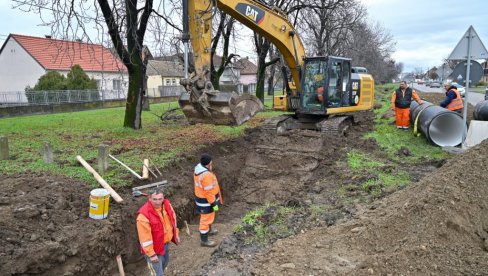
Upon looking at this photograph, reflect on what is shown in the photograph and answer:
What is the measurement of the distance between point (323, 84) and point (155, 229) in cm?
795

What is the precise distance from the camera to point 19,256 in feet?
14.8

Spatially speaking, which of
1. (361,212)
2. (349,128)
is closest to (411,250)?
(361,212)

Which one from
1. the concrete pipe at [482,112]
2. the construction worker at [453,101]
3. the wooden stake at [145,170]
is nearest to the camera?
the wooden stake at [145,170]

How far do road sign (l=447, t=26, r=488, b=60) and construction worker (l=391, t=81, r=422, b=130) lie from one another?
123 inches

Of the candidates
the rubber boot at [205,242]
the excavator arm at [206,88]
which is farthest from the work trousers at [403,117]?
the rubber boot at [205,242]

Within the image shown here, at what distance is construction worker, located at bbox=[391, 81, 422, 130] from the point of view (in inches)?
473

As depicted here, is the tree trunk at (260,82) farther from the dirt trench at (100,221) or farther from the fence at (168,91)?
the fence at (168,91)

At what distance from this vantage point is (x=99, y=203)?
17.7 ft

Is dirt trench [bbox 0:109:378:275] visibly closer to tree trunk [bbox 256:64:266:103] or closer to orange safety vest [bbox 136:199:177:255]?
orange safety vest [bbox 136:199:177:255]

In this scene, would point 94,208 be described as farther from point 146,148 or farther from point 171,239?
point 146,148

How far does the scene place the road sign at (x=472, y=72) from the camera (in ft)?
29.0

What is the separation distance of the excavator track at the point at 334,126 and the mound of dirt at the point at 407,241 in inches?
215

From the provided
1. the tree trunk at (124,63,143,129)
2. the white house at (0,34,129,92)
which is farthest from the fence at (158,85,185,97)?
the tree trunk at (124,63,143,129)

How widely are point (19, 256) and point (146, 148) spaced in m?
4.67
